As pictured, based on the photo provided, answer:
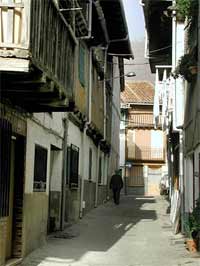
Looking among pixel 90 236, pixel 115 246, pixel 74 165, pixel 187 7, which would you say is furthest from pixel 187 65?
pixel 74 165

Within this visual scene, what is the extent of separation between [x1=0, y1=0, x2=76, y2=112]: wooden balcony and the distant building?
122 feet

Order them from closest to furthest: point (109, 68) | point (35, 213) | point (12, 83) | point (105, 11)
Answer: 1. point (12, 83)
2. point (35, 213)
3. point (105, 11)
4. point (109, 68)

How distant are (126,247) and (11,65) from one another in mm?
6920

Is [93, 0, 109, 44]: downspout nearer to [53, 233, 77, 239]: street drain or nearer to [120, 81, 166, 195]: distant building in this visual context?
[53, 233, 77, 239]: street drain

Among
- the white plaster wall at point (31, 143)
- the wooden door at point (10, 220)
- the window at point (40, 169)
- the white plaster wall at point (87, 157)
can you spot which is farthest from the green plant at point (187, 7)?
the white plaster wall at point (87, 157)

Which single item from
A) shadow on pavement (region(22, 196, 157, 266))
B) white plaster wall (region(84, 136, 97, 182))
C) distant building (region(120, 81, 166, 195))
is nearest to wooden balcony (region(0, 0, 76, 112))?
shadow on pavement (region(22, 196, 157, 266))

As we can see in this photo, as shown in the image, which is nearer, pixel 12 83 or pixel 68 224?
pixel 12 83

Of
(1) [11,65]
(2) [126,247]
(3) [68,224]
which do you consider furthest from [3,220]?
(3) [68,224]

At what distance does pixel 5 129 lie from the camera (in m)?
9.80

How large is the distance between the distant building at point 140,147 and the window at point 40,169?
115ft

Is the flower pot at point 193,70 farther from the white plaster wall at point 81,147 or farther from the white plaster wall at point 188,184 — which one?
the white plaster wall at point 81,147

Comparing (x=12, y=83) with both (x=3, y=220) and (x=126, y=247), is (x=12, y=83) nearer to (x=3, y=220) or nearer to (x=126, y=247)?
(x=3, y=220)

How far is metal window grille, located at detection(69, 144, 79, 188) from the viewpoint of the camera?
18.3 metres

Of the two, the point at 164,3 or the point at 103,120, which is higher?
the point at 164,3
